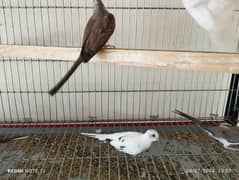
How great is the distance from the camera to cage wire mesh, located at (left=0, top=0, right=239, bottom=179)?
2.98 ft

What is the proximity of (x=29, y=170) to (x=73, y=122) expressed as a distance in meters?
0.49

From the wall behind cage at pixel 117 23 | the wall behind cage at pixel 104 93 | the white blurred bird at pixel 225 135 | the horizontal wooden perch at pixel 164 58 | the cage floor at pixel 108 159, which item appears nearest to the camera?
the horizontal wooden perch at pixel 164 58

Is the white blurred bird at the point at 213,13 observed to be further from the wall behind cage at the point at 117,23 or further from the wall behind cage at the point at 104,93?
Answer: the wall behind cage at the point at 104,93

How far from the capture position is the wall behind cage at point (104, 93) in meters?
1.35

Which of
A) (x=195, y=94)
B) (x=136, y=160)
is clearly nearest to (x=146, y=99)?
(x=195, y=94)

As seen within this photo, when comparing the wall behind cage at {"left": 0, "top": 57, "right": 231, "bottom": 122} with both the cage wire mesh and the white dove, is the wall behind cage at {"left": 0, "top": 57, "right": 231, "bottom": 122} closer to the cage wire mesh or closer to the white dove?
the cage wire mesh

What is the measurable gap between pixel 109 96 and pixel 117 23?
47cm

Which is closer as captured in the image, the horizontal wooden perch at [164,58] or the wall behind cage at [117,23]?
the horizontal wooden perch at [164,58]

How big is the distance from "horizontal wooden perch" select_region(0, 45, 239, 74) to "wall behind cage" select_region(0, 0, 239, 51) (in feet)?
1.89

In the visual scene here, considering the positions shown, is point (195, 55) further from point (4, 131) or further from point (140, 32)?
point (4, 131)

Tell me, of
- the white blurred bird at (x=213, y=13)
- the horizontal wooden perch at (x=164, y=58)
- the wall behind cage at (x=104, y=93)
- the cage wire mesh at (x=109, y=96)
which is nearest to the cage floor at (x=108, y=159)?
the cage wire mesh at (x=109, y=96)

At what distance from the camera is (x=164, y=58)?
69 centimetres

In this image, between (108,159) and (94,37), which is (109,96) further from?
(94,37)

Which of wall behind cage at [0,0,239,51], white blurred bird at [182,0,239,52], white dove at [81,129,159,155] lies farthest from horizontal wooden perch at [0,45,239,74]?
wall behind cage at [0,0,239,51]
